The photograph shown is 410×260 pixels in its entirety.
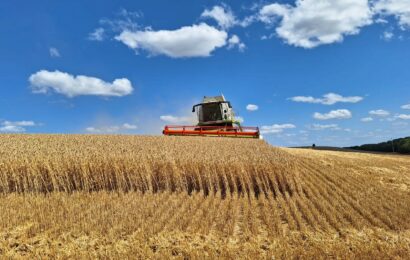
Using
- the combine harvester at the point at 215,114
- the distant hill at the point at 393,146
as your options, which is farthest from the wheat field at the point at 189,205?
the distant hill at the point at 393,146

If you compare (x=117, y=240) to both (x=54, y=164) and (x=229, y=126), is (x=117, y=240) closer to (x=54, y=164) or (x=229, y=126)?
(x=54, y=164)

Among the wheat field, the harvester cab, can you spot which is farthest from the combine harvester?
the wheat field

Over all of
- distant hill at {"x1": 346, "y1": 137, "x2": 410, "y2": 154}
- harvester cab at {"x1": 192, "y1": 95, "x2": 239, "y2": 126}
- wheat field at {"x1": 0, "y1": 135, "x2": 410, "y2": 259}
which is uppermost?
harvester cab at {"x1": 192, "y1": 95, "x2": 239, "y2": 126}

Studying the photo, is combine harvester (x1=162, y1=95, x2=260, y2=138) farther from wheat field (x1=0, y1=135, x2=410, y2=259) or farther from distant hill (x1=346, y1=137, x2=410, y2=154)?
distant hill (x1=346, y1=137, x2=410, y2=154)

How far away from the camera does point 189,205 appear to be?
8523 millimetres

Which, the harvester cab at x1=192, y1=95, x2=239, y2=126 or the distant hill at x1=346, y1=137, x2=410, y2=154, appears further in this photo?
the distant hill at x1=346, y1=137, x2=410, y2=154

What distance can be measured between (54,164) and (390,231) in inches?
324

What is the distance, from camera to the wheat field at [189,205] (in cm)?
633

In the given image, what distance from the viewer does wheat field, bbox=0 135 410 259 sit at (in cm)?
633

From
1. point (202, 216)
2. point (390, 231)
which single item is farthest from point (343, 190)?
point (202, 216)

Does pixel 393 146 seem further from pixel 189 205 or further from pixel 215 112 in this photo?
pixel 189 205

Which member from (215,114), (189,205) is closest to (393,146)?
(215,114)

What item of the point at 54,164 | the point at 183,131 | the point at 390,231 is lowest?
the point at 390,231

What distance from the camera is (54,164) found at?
10.5 meters
